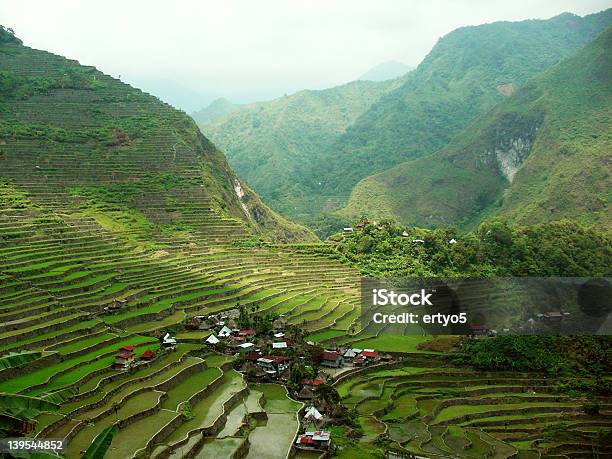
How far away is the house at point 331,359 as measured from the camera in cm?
2595

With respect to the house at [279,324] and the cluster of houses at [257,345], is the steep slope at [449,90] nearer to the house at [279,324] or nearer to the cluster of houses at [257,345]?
the house at [279,324]

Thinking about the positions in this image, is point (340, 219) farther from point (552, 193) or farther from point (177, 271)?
point (177, 271)

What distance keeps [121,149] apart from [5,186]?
13508 mm

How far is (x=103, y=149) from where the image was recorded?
51219mm

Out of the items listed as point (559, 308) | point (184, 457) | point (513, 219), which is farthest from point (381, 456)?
point (513, 219)

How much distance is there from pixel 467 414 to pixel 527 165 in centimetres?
6807

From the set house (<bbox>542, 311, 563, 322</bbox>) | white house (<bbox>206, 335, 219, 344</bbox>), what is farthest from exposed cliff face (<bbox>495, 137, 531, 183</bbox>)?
white house (<bbox>206, 335, 219, 344</bbox>)

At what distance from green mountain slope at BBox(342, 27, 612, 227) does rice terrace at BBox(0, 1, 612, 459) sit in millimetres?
11744

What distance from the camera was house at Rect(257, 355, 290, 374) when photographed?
23725 millimetres

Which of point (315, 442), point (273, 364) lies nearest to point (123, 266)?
point (273, 364)

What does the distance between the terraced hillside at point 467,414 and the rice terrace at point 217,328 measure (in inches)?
4.1

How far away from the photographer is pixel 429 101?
14762 cm

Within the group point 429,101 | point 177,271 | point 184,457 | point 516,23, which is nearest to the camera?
point 184,457

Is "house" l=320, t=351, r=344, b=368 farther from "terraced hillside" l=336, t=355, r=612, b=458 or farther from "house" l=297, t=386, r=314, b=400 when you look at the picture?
"house" l=297, t=386, r=314, b=400
